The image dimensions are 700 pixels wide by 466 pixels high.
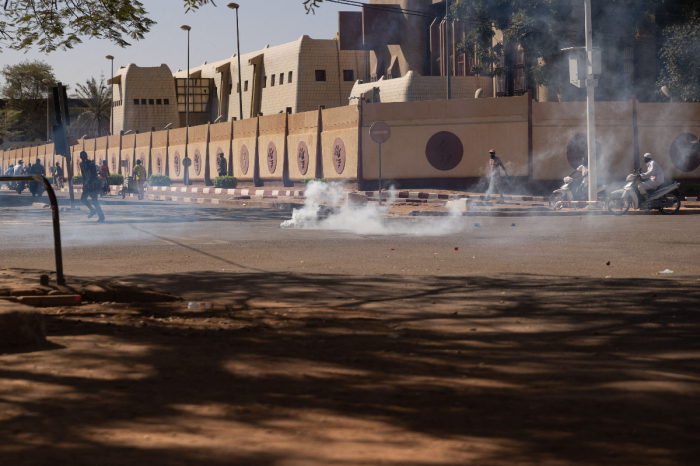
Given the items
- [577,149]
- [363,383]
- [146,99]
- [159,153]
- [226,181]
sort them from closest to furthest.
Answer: [363,383] → [577,149] → [226,181] → [159,153] → [146,99]

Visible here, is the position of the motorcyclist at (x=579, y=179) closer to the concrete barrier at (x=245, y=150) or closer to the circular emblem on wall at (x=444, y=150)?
the circular emblem on wall at (x=444, y=150)

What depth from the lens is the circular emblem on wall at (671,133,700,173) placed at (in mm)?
30781

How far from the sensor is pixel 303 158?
3709 centimetres

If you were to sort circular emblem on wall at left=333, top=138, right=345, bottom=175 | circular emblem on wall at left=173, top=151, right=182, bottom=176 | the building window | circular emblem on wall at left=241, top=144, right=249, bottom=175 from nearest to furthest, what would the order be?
circular emblem on wall at left=333, top=138, right=345, bottom=175, circular emblem on wall at left=241, top=144, right=249, bottom=175, circular emblem on wall at left=173, top=151, right=182, bottom=176, the building window

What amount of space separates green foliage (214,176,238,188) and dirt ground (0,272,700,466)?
111 feet

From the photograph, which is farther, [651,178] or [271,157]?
[271,157]

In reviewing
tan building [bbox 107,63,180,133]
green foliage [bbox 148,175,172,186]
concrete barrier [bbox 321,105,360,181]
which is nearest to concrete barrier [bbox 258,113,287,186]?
concrete barrier [bbox 321,105,360,181]

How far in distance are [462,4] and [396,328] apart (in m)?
31.6

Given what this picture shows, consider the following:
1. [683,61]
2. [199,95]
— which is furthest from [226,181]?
[199,95]

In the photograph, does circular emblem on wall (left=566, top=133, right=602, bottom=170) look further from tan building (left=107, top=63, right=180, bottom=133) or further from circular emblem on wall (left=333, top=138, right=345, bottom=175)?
tan building (left=107, top=63, right=180, bottom=133)

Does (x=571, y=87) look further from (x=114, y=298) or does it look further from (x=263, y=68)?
(x=114, y=298)

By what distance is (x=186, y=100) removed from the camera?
225 feet

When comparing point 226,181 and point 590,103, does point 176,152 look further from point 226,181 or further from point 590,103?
point 590,103

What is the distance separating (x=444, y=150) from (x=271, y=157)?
1242cm
